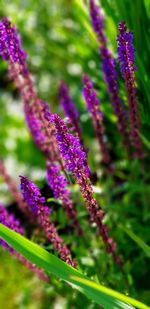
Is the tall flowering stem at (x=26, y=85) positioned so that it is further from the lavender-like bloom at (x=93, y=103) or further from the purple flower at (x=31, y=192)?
the purple flower at (x=31, y=192)

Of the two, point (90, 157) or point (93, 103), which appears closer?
point (93, 103)

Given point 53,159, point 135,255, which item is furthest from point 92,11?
point 135,255

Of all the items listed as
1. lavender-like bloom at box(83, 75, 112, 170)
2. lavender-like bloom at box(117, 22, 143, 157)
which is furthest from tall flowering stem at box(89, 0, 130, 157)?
lavender-like bloom at box(117, 22, 143, 157)

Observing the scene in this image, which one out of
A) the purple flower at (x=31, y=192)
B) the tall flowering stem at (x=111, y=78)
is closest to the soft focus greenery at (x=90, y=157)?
the tall flowering stem at (x=111, y=78)

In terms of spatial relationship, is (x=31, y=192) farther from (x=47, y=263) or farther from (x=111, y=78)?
(x=111, y=78)

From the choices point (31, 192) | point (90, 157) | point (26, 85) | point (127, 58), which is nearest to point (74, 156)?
point (31, 192)

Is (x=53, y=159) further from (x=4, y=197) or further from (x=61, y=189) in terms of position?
(x=4, y=197)
